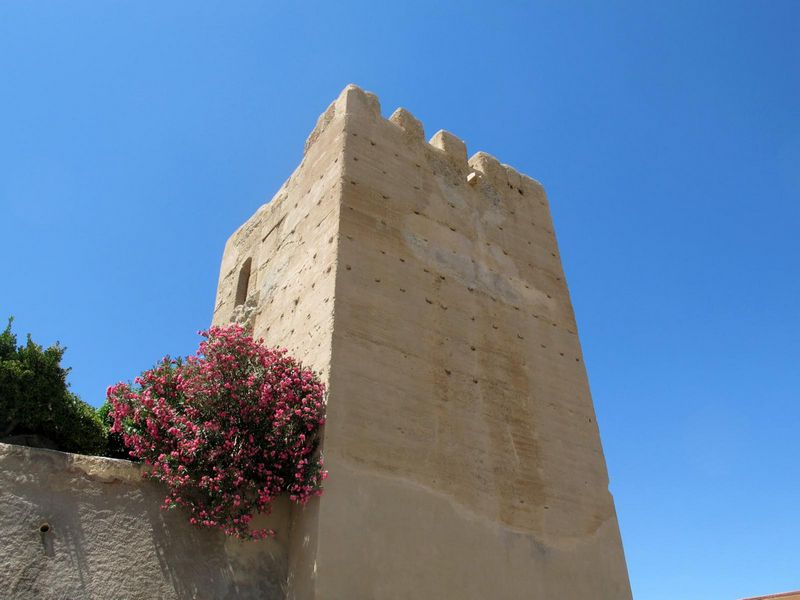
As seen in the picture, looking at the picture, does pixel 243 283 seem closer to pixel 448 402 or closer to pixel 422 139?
pixel 422 139

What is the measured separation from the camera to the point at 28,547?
4332 mm

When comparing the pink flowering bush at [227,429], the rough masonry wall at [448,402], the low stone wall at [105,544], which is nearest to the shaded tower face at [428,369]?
the rough masonry wall at [448,402]

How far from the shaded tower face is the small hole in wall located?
0.03 m

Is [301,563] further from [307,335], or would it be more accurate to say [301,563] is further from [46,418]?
[46,418]

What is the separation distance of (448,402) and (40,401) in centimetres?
438

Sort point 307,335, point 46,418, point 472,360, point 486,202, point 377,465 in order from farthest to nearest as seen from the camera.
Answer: point 486,202 < point 46,418 < point 472,360 < point 307,335 < point 377,465

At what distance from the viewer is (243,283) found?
8883 mm

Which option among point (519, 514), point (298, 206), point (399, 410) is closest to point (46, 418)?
point (298, 206)

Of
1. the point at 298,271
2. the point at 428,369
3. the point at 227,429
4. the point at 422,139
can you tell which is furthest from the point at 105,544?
the point at 422,139

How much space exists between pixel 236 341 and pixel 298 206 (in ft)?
8.29

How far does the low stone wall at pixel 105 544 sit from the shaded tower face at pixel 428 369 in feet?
1.47

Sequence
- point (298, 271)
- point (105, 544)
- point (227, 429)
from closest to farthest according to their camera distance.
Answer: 1. point (105, 544)
2. point (227, 429)
3. point (298, 271)

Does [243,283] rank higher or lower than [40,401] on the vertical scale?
higher

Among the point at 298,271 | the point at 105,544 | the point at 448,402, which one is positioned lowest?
the point at 105,544
